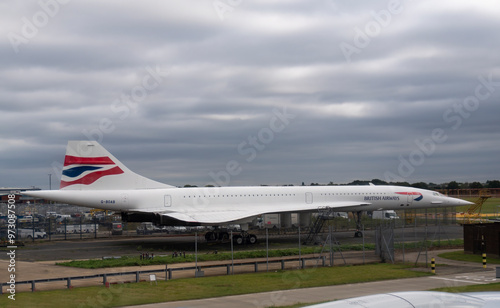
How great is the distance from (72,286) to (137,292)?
9.79 ft

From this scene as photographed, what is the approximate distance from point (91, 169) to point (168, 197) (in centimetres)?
508

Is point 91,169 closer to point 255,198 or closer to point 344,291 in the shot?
point 255,198

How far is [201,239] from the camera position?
38.8 metres

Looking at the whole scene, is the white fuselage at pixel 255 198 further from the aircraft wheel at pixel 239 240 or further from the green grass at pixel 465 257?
the green grass at pixel 465 257

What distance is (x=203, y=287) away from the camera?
17.9 m

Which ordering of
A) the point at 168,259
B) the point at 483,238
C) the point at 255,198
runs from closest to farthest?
the point at 168,259 → the point at 483,238 → the point at 255,198

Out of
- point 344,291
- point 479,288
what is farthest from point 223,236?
point 479,288

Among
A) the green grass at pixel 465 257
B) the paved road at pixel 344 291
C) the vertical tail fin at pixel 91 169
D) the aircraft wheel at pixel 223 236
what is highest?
the vertical tail fin at pixel 91 169

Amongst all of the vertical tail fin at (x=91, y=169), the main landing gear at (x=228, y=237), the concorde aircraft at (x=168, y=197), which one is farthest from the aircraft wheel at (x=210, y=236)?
the vertical tail fin at (x=91, y=169)

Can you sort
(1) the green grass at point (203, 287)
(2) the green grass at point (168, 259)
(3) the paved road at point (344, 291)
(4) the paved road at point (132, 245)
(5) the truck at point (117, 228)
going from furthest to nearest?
(5) the truck at point (117, 228)
(4) the paved road at point (132, 245)
(2) the green grass at point (168, 259)
(1) the green grass at point (203, 287)
(3) the paved road at point (344, 291)

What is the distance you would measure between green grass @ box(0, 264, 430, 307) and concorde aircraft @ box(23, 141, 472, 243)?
1265 centimetres

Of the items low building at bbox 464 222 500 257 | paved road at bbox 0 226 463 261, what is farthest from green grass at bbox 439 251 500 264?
paved road at bbox 0 226 463 261

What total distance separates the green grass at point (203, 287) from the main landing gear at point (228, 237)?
12.3m

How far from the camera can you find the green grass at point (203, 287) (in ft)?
50.6
